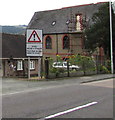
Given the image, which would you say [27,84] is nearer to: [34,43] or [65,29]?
[34,43]

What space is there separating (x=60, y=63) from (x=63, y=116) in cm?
1420

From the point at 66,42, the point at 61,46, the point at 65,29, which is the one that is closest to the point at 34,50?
the point at 61,46

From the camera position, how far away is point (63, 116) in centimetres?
732

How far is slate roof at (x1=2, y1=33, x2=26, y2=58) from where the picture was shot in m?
33.2

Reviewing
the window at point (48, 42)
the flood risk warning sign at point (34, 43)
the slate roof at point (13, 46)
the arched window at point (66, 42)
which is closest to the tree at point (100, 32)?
the slate roof at point (13, 46)

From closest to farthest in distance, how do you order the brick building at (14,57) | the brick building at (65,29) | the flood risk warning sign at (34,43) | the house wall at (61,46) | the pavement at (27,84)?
the pavement at (27,84)
the flood risk warning sign at (34,43)
the brick building at (14,57)
the house wall at (61,46)
the brick building at (65,29)

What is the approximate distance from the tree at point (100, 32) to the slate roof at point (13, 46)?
384 inches

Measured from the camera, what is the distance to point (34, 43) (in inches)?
726

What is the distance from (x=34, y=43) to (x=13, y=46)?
18244 millimetres

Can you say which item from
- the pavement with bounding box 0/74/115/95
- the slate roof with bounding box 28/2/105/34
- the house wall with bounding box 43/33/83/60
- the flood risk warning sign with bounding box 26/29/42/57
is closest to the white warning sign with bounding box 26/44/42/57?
the flood risk warning sign with bounding box 26/29/42/57

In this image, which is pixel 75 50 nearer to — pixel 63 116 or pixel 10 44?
pixel 10 44

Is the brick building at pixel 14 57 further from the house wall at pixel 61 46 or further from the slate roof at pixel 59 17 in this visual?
the slate roof at pixel 59 17

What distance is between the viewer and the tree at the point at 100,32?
108ft

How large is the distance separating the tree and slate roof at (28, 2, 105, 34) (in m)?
12.4
